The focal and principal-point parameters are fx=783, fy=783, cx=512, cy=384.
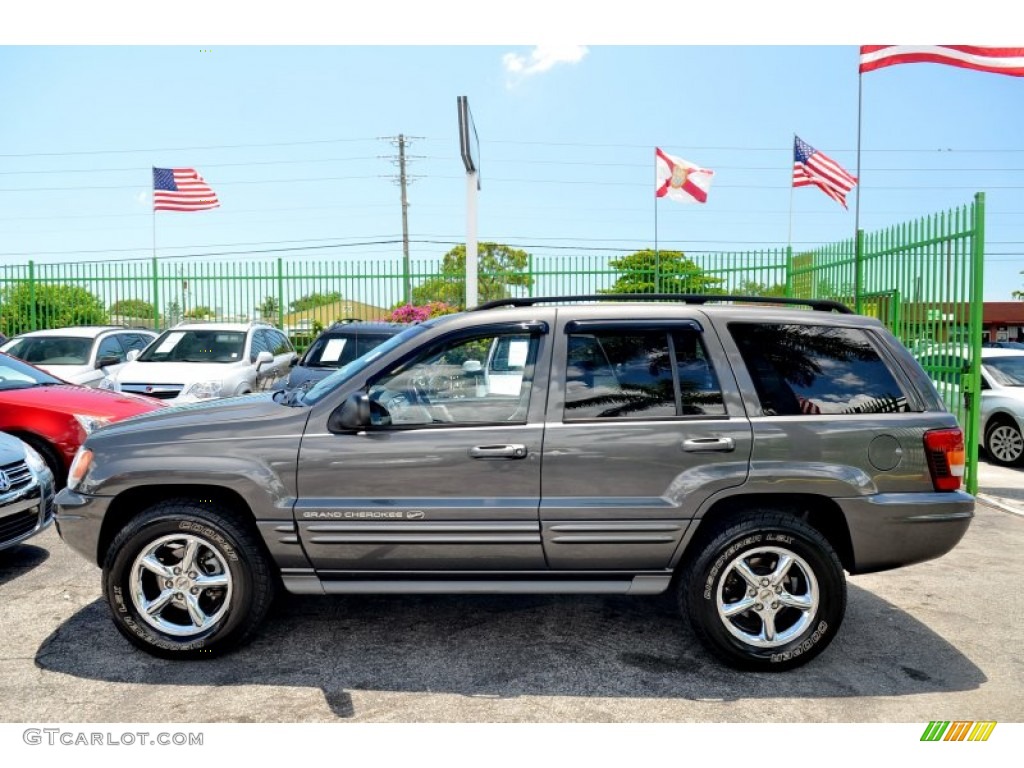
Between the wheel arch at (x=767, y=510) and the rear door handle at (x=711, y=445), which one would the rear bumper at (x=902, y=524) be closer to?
the wheel arch at (x=767, y=510)

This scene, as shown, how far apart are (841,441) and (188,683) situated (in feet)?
10.5

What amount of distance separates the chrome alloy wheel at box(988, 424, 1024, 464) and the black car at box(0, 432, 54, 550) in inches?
399

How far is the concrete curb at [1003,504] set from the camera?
7.13m

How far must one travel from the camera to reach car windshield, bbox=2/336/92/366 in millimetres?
11031

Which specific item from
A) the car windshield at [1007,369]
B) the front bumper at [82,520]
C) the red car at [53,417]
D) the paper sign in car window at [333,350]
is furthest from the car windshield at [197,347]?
the car windshield at [1007,369]

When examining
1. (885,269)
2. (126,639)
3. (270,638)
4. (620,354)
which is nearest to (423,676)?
(270,638)

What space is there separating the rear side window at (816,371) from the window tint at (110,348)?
10.0 metres

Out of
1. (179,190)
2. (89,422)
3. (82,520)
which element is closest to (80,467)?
(82,520)

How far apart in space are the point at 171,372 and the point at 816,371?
846 cm

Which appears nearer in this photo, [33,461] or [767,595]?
[767,595]

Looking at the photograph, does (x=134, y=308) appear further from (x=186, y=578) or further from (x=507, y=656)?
(x=507, y=656)

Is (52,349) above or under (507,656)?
above

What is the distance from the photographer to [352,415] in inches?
142

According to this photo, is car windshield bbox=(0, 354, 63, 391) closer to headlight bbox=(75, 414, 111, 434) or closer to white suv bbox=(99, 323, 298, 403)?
headlight bbox=(75, 414, 111, 434)
